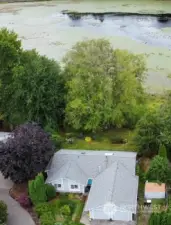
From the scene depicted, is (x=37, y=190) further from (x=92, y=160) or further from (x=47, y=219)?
(x=92, y=160)

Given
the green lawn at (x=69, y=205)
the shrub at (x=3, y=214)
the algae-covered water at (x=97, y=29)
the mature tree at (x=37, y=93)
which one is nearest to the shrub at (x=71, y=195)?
the green lawn at (x=69, y=205)

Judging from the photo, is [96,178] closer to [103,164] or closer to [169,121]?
[103,164]

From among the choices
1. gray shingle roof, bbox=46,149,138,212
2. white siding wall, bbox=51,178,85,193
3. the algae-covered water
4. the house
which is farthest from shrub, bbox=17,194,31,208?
the algae-covered water

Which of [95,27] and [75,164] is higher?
[95,27]

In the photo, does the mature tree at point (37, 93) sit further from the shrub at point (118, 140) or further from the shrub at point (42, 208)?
the shrub at point (42, 208)

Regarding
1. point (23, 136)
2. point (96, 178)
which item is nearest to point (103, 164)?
point (96, 178)

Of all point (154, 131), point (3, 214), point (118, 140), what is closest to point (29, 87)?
point (118, 140)
